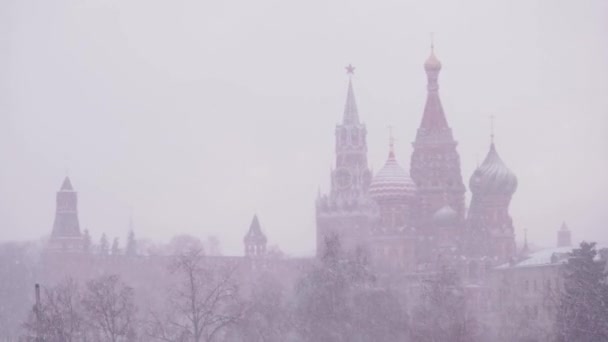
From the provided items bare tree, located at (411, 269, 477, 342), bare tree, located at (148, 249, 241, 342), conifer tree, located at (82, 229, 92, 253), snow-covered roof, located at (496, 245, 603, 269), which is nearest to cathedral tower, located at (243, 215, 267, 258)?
conifer tree, located at (82, 229, 92, 253)

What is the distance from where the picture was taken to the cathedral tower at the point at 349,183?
116 meters

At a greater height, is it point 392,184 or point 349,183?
point 349,183

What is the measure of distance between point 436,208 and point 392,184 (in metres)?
4.35

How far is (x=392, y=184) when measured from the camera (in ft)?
325

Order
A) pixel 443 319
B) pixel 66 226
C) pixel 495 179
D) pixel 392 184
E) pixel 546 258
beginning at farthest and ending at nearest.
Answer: pixel 66 226, pixel 392 184, pixel 495 179, pixel 546 258, pixel 443 319

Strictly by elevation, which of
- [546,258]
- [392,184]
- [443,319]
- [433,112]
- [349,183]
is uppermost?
[433,112]

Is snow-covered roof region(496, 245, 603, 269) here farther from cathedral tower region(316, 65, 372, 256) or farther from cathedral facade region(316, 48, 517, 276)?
cathedral tower region(316, 65, 372, 256)

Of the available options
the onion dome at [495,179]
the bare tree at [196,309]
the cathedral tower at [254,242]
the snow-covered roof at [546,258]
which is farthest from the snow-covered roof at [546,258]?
the cathedral tower at [254,242]

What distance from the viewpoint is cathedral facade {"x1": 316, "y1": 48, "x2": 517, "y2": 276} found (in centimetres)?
9456

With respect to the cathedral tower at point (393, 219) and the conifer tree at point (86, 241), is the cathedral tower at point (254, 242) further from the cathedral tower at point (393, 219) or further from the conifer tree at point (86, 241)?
the cathedral tower at point (393, 219)

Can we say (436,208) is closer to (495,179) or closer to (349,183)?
(495,179)

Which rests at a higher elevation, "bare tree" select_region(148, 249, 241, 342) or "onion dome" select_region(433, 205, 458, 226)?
"onion dome" select_region(433, 205, 458, 226)

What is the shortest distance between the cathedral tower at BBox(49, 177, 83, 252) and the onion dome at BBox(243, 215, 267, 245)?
669 inches

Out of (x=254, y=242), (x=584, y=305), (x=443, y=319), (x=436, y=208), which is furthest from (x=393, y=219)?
(x=584, y=305)
